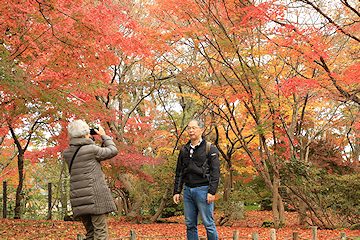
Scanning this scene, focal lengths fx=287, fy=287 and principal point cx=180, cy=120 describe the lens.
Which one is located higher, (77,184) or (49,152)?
(49,152)

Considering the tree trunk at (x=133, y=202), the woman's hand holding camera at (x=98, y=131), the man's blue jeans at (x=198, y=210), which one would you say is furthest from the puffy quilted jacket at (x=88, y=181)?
the tree trunk at (x=133, y=202)

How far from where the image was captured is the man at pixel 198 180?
3246 mm

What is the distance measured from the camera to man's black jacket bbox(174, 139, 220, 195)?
10.7 ft

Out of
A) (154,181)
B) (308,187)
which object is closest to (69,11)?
(154,181)

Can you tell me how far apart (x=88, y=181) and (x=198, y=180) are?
121 cm

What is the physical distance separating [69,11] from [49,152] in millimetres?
4189

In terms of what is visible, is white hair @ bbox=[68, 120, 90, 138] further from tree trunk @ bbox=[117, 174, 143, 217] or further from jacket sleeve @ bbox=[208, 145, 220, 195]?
tree trunk @ bbox=[117, 174, 143, 217]

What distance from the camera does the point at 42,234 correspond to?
6.75 meters

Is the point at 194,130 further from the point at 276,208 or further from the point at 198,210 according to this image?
the point at 276,208

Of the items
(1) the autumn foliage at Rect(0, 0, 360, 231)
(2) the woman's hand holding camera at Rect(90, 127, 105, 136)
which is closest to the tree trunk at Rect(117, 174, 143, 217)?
(1) the autumn foliage at Rect(0, 0, 360, 231)

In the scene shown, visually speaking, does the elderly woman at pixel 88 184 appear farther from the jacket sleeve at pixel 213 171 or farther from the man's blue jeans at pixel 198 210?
the jacket sleeve at pixel 213 171

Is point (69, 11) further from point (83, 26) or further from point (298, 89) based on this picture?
point (298, 89)

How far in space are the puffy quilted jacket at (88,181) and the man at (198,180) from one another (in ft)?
2.93

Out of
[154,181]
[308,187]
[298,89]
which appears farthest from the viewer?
[154,181]
